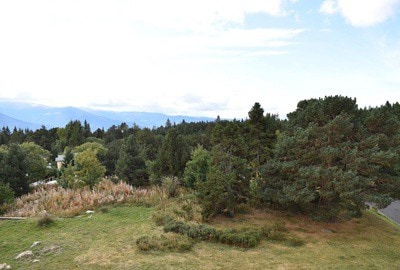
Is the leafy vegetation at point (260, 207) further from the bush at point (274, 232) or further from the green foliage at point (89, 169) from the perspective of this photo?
the green foliage at point (89, 169)

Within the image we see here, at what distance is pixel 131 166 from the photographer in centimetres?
2941

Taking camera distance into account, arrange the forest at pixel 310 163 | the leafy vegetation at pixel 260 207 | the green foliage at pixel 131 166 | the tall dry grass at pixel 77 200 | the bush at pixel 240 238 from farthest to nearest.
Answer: the green foliage at pixel 131 166 < the tall dry grass at pixel 77 200 < the forest at pixel 310 163 < the bush at pixel 240 238 < the leafy vegetation at pixel 260 207

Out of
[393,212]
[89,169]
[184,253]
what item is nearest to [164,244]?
[184,253]

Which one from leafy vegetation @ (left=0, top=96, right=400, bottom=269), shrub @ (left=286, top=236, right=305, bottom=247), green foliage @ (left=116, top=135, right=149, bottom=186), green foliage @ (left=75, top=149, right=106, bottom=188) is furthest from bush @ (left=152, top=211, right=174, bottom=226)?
green foliage @ (left=116, top=135, right=149, bottom=186)

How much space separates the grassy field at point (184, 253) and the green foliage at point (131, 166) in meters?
11.7

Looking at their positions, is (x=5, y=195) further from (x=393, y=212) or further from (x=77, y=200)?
(x=393, y=212)

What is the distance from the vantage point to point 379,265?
11.5 meters

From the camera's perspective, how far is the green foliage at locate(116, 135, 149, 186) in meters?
29.2

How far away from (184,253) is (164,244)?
95 cm

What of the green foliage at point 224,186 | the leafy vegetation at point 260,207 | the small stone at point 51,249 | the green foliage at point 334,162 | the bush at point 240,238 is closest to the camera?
the small stone at point 51,249

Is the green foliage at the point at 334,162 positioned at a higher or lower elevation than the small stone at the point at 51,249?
higher

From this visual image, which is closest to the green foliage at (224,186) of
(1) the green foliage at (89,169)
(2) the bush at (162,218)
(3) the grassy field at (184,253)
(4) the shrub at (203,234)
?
(3) the grassy field at (184,253)

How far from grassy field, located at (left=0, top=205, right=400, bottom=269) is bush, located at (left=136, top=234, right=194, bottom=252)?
0.25 m

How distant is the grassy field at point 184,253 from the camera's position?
424 inches
